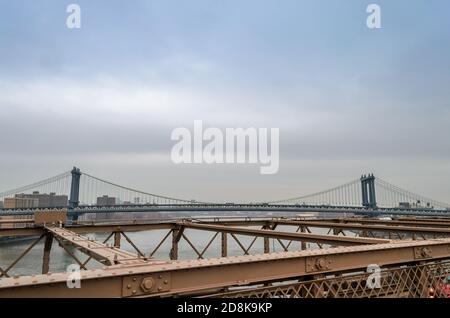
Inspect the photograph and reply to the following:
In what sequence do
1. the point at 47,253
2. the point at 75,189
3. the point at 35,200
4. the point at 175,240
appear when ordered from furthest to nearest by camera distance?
the point at 35,200 → the point at 75,189 → the point at 175,240 → the point at 47,253

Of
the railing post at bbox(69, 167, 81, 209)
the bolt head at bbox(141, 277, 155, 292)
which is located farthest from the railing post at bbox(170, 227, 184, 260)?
the railing post at bbox(69, 167, 81, 209)

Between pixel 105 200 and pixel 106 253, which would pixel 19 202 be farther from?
pixel 106 253

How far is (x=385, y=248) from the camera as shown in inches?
275

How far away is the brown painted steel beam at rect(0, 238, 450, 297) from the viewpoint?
4.00 meters

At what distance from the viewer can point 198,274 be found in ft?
16.3

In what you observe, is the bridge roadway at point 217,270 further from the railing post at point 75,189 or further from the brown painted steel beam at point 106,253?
the railing post at point 75,189

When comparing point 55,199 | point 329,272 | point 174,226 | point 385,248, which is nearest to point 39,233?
point 174,226

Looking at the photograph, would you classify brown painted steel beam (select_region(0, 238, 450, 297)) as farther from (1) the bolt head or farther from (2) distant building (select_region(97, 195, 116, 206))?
(2) distant building (select_region(97, 195, 116, 206))

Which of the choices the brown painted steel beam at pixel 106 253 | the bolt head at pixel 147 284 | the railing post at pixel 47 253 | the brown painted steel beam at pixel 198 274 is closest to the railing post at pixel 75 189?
the railing post at pixel 47 253

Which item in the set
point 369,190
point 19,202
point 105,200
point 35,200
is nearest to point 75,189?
point 105,200

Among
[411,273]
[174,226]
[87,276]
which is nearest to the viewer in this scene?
[87,276]
